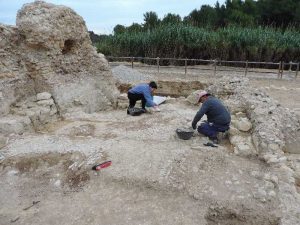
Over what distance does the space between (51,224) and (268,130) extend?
467cm

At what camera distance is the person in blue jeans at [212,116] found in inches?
262

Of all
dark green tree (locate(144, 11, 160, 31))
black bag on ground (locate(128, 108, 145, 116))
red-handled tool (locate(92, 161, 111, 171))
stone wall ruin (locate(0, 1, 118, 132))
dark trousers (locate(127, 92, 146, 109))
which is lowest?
red-handled tool (locate(92, 161, 111, 171))

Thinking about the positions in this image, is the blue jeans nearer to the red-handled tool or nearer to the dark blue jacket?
the dark blue jacket

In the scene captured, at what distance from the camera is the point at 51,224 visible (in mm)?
4637

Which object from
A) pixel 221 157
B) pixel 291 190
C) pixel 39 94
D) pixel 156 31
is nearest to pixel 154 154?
pixel 221 157

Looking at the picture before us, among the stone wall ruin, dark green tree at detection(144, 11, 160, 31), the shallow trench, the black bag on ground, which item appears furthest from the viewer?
dark green tree at detection(144, 11, 160, 31)

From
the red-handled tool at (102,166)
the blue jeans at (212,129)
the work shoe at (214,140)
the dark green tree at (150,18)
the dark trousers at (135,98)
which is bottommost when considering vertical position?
the red-handled tool at (102,166)

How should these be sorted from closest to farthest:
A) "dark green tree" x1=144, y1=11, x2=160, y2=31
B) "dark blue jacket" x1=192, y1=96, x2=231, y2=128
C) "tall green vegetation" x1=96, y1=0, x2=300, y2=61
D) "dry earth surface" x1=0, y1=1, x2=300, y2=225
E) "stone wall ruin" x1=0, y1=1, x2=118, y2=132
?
"dry earth surface" x1=0, y1=1, x2=300, y2=225 → "dark blue jacket" x1=192, y1=96, x2=231, y2=128 → "stone wall ruin" x1=0, y1=1, x2=118, y2=132 → "tall green vegetation" x1=96, y1=0, x2=300, y2=61 → "dark green tree" x1=144, y1=11, x2=160, y2=31

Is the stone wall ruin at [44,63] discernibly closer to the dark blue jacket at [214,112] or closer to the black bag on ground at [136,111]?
the black bag on ground at [136,111]

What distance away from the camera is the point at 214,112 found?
6.68 meters

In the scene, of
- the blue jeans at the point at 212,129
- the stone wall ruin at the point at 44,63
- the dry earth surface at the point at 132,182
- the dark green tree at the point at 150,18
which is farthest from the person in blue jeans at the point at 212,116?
the dark green tree at the point at 150,18

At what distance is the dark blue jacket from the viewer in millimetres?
6633

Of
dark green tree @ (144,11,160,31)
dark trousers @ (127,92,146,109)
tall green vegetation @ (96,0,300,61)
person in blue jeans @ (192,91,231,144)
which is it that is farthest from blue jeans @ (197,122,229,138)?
dark green tree @ (144,11,160,31)

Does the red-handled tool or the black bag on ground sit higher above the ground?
the black bag on ground
